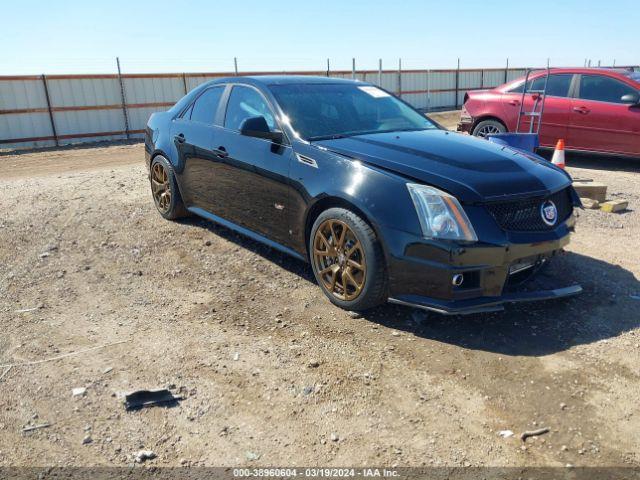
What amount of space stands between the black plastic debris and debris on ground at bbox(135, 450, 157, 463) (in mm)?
370

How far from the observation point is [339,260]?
12.7 feet

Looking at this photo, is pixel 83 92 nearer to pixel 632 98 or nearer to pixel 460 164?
pixel 632 98

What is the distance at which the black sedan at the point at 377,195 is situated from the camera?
11.1ft

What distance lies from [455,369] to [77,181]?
7287mm

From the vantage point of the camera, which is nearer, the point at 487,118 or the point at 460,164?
the point at 460,164

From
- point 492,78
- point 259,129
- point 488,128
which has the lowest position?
point 492,78

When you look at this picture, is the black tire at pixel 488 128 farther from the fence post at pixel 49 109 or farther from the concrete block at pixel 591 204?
the fence post at pixel 49 109

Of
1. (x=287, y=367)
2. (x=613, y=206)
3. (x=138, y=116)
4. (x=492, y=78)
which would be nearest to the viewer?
(x=287, y=367)

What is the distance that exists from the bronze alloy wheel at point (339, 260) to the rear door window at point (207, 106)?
1.98 m

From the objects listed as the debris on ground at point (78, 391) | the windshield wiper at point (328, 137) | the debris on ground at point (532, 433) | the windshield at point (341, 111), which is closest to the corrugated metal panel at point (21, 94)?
the windshield at point (341, 111)

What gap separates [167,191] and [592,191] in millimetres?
5132

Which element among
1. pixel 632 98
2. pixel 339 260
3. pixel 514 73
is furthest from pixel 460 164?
pixel 514 73

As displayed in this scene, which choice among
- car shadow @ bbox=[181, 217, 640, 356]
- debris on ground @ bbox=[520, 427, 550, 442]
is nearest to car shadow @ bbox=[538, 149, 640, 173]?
car shadow @ bbox=[181, 217, 640, 356]

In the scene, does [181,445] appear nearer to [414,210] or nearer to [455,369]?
[455,369]
